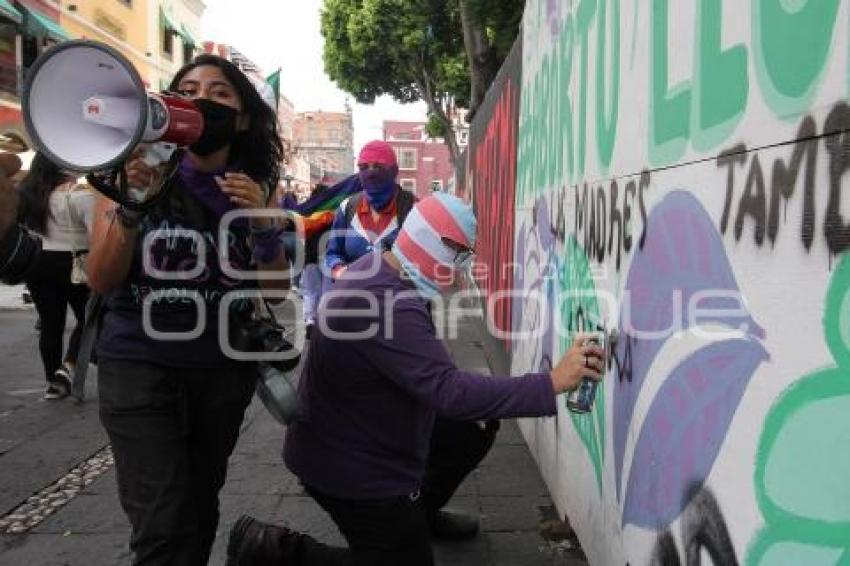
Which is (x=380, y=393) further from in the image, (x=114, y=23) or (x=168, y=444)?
(x=114, y=23)

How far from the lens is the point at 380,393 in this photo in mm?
2471

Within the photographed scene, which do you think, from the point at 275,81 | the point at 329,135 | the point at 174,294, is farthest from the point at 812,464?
the point at 329,135

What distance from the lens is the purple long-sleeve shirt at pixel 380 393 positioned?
2309 mm

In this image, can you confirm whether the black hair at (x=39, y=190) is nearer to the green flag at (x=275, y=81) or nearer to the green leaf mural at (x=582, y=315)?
the green flag at (x=275, y=81)

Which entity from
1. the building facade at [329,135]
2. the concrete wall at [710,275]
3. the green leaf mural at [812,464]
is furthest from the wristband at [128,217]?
the building facade at [329,135]

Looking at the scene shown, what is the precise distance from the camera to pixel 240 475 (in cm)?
440

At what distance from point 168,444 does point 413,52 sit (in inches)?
724

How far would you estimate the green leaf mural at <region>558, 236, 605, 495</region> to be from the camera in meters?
2.94

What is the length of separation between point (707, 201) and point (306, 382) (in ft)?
4.37

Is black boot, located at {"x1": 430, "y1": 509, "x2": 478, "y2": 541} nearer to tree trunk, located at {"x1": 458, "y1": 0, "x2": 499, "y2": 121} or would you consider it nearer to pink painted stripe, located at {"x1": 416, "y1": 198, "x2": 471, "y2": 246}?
pink painted stripe, located at {"x1": 416, "y1": 198, "x2": 471, "y2": 246}

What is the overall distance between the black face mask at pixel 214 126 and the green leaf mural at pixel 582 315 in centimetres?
137

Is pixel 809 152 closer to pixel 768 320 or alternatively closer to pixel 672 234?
pixel 768 320

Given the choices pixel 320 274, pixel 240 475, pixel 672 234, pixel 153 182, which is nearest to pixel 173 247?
pixel 153 182

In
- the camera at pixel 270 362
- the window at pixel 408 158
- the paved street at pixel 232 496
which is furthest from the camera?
the window at pixel 408 158
